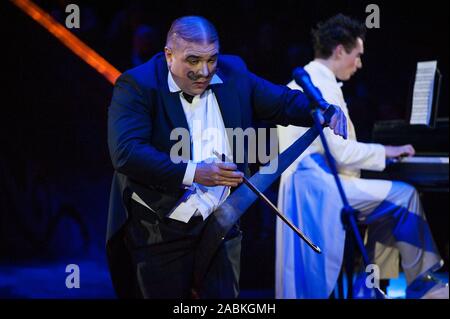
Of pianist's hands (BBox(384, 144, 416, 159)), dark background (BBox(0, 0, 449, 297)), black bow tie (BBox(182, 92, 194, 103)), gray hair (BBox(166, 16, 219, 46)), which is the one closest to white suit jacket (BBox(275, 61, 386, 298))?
pianist's hands (BBox(384, 144, 416, 159))

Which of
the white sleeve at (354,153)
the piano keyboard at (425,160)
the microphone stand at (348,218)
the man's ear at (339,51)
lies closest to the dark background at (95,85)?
the man's ear at (339,51)

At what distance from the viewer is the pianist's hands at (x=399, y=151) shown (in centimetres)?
397

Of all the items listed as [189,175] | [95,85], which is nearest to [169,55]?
[189,175]

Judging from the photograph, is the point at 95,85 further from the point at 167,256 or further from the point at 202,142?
the point at 167,256

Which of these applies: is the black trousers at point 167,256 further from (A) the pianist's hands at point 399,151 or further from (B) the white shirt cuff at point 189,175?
(A) the pianist's hands at point 399,151

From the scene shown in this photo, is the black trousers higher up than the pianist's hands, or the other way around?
the pianist's hands

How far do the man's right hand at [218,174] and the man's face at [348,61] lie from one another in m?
1.55

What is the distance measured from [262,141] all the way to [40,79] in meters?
1.25

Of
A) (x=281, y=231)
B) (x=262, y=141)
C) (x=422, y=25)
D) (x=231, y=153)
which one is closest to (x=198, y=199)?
(x=231, y=153)

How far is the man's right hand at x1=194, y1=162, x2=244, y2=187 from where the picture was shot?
2.49m

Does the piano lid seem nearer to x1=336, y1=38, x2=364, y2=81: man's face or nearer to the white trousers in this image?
the white trousers

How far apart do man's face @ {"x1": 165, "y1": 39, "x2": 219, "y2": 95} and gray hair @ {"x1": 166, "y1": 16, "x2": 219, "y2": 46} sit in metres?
0.02

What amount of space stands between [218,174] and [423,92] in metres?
2.16
